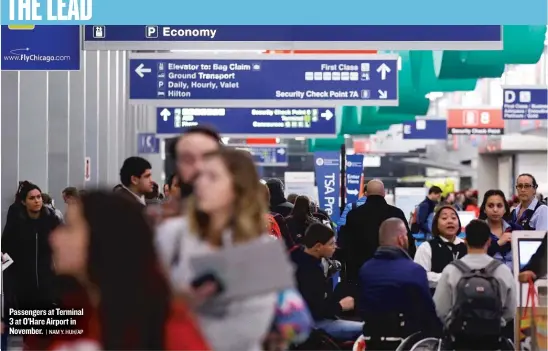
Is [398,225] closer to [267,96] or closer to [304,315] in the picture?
[304,315]

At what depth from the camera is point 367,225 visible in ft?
37.6

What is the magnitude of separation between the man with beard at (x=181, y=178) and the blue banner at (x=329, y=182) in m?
16.1

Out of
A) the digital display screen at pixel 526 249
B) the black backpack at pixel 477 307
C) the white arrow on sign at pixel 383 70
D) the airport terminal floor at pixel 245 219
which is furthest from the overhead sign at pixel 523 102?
the black backpack at pixel 477 307

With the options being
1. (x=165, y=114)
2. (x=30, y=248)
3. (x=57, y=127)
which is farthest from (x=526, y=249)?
(x=165, y=114)

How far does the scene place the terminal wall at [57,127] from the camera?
15.2 meters

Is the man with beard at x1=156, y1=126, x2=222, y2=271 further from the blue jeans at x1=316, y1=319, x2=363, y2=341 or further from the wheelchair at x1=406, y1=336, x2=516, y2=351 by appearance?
the blue jeans at x1=316, y1=319, x2=363, y2=341

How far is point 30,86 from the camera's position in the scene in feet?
55.5

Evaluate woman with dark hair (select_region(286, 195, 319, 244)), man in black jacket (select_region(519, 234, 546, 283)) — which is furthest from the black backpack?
woman with dark hair (select_region(286, 195, 319, 244))

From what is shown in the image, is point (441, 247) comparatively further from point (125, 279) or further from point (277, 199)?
point (125, 279)

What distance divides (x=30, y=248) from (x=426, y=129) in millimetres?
32260

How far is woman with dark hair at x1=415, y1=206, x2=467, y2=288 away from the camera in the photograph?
9.42m

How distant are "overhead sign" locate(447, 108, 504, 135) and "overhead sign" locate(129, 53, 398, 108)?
79.9 ft

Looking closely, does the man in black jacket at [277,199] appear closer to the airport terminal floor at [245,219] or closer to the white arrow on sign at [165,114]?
the airport terminal floor at [245,219]

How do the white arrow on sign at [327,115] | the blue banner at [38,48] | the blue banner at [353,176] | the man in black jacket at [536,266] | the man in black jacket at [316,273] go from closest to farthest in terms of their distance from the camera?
the man in black jacket at [316,273] → the man in black jacket at [536,266] → the blue banner at [38,48] → the blue banner at [353,176] → the white arrow on sign at [327,115]
